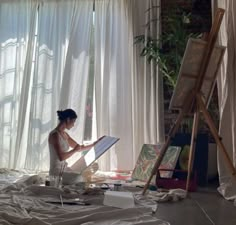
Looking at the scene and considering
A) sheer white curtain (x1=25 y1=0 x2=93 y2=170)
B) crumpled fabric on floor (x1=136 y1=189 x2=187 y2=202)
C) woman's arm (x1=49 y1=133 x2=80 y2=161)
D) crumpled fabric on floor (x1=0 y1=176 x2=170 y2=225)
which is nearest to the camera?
crumpled fabric on floor (x1=0 y1=176 x2=170 y2=225)

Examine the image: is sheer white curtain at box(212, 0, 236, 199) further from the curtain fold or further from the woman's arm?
the woman's arm

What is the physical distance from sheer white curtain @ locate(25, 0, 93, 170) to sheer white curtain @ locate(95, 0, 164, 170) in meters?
0.20

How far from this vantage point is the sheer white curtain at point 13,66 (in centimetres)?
450

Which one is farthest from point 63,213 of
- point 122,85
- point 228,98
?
point 122,85

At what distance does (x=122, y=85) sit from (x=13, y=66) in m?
1.52

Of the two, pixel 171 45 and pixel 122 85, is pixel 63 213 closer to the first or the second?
pixel 122 85

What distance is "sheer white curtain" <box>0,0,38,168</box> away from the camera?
4504 mm

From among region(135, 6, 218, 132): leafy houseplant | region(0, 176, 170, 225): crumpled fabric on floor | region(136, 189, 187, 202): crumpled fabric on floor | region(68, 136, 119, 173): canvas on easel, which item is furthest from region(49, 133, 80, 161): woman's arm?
region(135, 6, 218, 132): leafy houseplant

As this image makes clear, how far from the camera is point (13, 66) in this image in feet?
15.1

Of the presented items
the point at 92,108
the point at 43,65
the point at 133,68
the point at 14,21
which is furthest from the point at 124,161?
the point at 14,21

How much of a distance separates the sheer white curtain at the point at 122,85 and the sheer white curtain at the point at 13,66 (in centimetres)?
94

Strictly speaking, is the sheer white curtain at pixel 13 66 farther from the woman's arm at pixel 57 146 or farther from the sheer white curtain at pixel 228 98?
the sheer white curtain at pixel 228 98

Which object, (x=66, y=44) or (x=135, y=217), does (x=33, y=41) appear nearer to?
(x=66, y=44)

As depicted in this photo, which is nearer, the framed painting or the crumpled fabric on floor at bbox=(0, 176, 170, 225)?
the crumpled fabric on floor at bbox=(0, 176, 170, 225)
